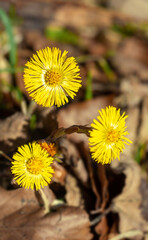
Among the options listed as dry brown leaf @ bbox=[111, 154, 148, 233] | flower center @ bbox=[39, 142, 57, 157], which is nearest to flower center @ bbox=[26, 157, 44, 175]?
flower center @ bbox=[39, 142, 57, 157]

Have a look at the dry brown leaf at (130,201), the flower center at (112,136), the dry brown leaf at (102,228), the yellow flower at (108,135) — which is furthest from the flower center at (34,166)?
the dry brown leaf at (130,201)

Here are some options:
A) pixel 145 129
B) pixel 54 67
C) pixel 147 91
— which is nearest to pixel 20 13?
pixel 147 91

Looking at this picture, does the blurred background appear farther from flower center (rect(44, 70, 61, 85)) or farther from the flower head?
flower center (rect(44, 70, 61, 85))

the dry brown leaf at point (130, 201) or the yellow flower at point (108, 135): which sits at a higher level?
the yellow flower at point (108, 135)

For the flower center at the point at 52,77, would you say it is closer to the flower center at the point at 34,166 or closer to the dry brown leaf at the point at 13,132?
the flower center at the point at 34,166

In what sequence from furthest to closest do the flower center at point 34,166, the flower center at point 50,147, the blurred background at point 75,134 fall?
the blurred background at point 75,134, the flower center at point 50,147, the flower center at point 34,166

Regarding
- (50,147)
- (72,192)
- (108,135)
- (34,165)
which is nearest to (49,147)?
(50,147)

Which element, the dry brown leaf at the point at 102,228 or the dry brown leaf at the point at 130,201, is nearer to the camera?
the dry brown leaf at the point at 102,228

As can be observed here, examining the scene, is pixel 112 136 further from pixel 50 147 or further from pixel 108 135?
pixel 50 147
